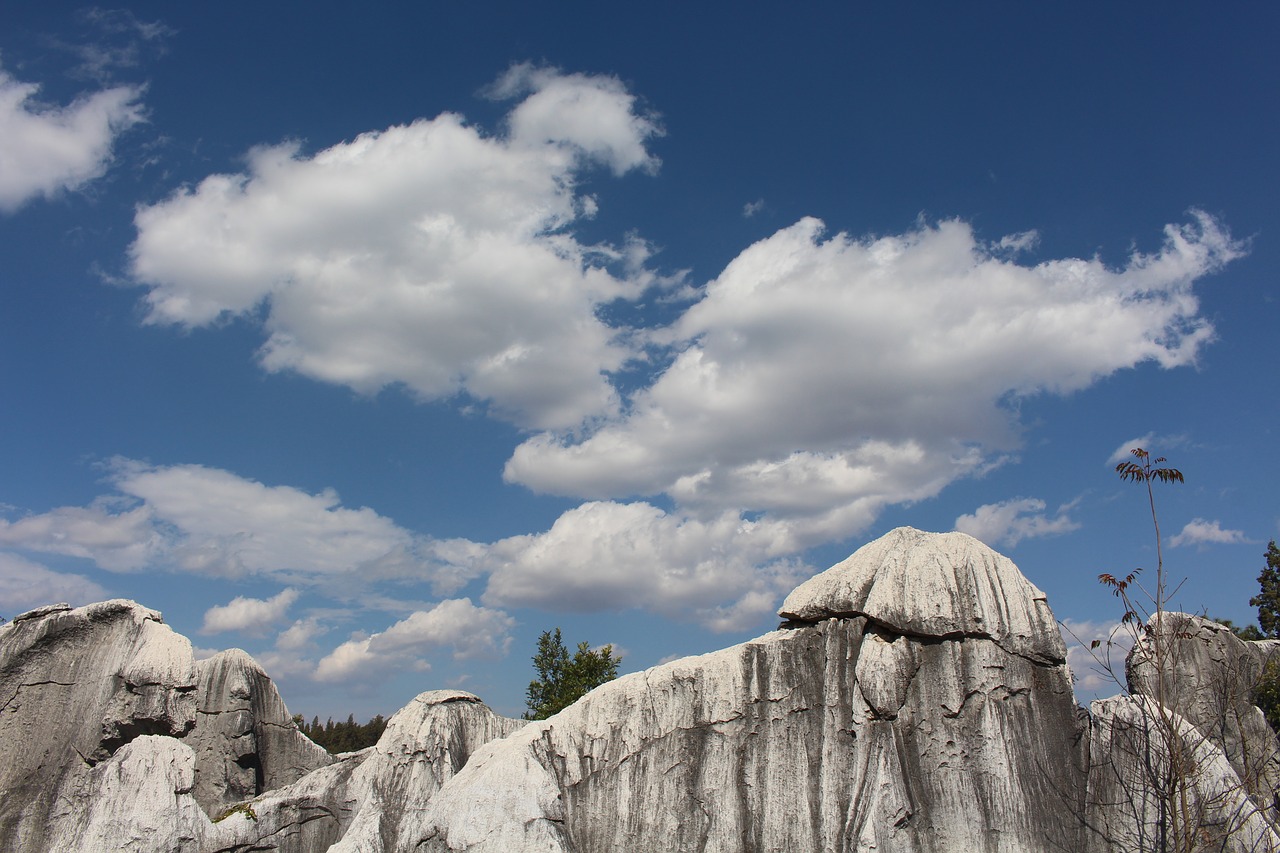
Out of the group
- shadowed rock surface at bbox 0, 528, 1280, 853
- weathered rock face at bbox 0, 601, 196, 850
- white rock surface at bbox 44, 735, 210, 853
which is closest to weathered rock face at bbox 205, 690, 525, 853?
shadowed rock surface at bbox 0, 528, 1280, 853

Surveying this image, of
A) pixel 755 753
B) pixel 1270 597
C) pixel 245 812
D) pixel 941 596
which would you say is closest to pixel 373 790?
pixel 245 812

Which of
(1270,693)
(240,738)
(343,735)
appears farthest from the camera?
(343,735)

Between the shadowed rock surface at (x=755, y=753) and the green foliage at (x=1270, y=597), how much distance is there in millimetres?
21043

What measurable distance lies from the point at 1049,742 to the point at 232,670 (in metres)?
21.9

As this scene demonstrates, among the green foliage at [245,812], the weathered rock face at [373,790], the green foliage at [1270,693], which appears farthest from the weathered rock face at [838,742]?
the green foliage at [1270,693]

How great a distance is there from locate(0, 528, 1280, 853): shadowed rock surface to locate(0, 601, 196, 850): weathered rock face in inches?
1.9

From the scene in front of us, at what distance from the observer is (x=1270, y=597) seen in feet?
135

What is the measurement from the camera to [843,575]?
812 inches

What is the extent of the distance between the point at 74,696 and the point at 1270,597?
4555 cm

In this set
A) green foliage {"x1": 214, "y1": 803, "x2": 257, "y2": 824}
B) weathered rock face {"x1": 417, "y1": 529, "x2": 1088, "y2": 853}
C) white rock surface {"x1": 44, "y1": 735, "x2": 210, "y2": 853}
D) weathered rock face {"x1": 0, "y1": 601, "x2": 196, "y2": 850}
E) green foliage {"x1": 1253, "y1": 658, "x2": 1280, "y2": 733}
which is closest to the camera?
weathered rock face {"x1": 417, "y1": 529, "x2": 1088, "y2": 853}

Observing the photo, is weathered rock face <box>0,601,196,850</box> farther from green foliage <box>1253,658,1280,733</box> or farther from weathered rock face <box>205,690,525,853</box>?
green foliage <box>1253,658,1280,733</box>

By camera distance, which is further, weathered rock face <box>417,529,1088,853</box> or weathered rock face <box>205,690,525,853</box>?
weathered rock face <box>205,690,525,853</box>

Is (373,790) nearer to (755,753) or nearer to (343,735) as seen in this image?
(755,753)

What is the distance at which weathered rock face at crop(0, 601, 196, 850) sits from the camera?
21484 mm
